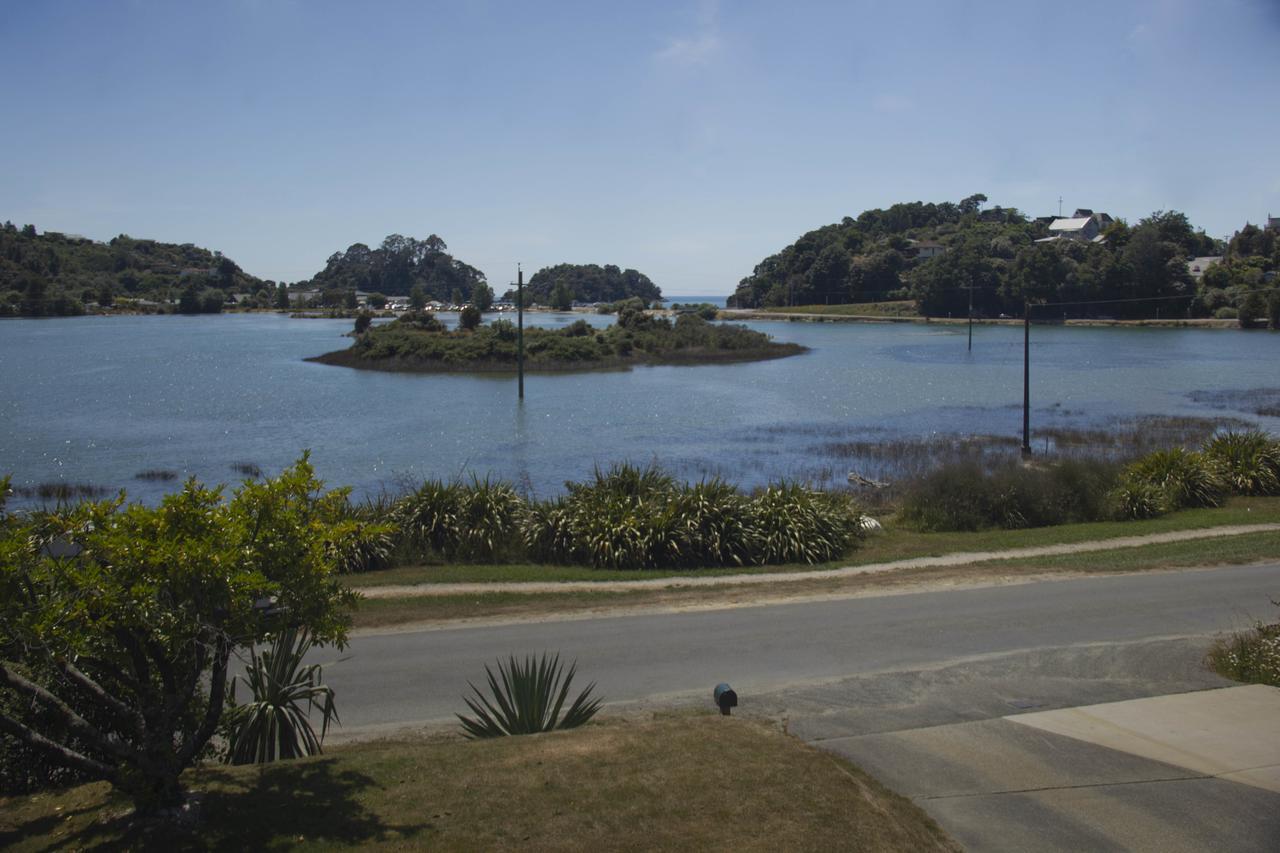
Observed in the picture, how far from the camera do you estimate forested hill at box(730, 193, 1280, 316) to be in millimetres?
131250

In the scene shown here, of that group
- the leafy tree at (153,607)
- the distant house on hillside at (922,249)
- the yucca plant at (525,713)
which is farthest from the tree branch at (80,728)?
the distant house on hillside at (922,249)

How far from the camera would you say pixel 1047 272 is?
140 metres

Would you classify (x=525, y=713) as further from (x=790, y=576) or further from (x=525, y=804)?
(x=790, y=576)

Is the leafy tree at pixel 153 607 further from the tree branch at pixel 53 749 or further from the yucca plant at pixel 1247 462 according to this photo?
the yucca plant at pixel 1247 462

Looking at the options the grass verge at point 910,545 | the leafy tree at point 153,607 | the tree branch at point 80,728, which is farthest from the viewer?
the grass verge at point 910,545

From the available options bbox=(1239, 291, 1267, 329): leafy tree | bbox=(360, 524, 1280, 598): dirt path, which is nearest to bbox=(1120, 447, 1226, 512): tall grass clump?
bbox=(360, 524, 1280, 598): dirt path

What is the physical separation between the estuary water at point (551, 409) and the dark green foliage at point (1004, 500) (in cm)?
866

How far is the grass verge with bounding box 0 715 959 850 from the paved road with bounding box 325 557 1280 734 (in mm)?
2551

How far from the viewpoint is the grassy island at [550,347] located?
253ft

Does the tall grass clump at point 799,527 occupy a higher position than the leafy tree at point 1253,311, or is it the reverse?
the leafy tree at point 1253,311

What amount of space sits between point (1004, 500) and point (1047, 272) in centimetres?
12766

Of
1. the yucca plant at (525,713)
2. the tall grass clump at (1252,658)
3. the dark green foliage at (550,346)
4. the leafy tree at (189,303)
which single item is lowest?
the tall grass clump at (1252,658)

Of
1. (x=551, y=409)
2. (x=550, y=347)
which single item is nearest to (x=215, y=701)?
(x=551, y=409)

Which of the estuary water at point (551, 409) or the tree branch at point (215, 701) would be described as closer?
the tree branch at point (215, 701)
